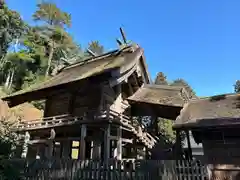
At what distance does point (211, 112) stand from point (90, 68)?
10.6 m

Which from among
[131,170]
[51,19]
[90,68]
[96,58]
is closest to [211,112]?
[131,170]

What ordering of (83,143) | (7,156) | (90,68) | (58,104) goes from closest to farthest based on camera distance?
(7,156)
(83,143)
(58,104)
(90,68)

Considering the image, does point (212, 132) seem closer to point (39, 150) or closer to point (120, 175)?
point (120, 175)

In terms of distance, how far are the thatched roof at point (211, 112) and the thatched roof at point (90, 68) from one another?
4640 millimetres

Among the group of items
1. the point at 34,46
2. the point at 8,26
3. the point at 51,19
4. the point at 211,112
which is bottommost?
the point at 211,112

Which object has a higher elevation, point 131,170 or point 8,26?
point 8,26

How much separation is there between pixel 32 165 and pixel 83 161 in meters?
2.66

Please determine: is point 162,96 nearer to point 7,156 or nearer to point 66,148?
point 66,148

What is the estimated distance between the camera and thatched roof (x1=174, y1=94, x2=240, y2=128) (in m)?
8.98

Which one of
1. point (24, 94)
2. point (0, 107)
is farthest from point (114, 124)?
point (0, 107)

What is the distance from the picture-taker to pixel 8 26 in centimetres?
3500

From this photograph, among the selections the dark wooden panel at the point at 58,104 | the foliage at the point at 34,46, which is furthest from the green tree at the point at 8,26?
the dark wooden panel at the point at 58,104

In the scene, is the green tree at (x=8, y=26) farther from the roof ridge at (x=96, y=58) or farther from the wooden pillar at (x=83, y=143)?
the wooden pillar at (x=83, y=143)

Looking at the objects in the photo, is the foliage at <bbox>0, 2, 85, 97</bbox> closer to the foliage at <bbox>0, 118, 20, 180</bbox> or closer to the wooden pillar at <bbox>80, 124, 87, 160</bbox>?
the foliage at <bbox>0, 118, 20, 180</bbox>
